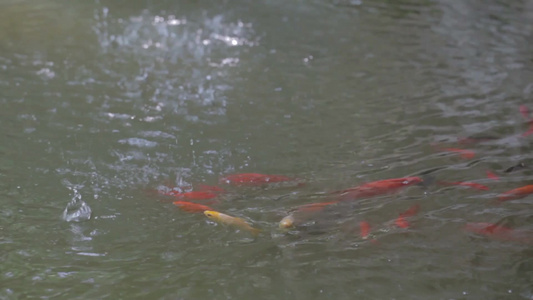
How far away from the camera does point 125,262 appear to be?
138 inches

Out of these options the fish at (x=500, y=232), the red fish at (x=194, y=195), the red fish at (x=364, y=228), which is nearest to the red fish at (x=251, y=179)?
the red fish at (x=194, y=195)

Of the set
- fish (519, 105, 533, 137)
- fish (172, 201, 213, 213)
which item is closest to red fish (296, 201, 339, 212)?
fish (172, 201, 213, 213)

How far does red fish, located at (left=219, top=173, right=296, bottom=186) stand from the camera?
4.57 m

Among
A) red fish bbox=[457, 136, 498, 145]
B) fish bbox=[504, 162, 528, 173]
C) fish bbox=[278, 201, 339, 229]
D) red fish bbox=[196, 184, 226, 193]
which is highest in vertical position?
red fish bbox=[196, 184, 226, 193]

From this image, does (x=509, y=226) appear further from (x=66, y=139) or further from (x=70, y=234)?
(x=66, y=139)

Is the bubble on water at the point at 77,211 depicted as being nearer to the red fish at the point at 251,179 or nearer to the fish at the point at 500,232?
the red fish at the point at 251,179

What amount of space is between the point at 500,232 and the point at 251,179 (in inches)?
75.5

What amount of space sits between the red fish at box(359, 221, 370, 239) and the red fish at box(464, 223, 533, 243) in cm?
65

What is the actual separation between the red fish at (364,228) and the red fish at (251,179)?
941 millimetres

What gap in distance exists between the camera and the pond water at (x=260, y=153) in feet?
11.1

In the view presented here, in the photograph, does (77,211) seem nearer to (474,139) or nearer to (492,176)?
(492,176)

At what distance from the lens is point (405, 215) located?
3.97 metres

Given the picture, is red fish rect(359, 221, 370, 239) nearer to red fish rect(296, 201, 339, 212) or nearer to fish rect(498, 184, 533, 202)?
red fish rect(296, 201, 339, 212)

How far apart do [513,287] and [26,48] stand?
7.43 m
